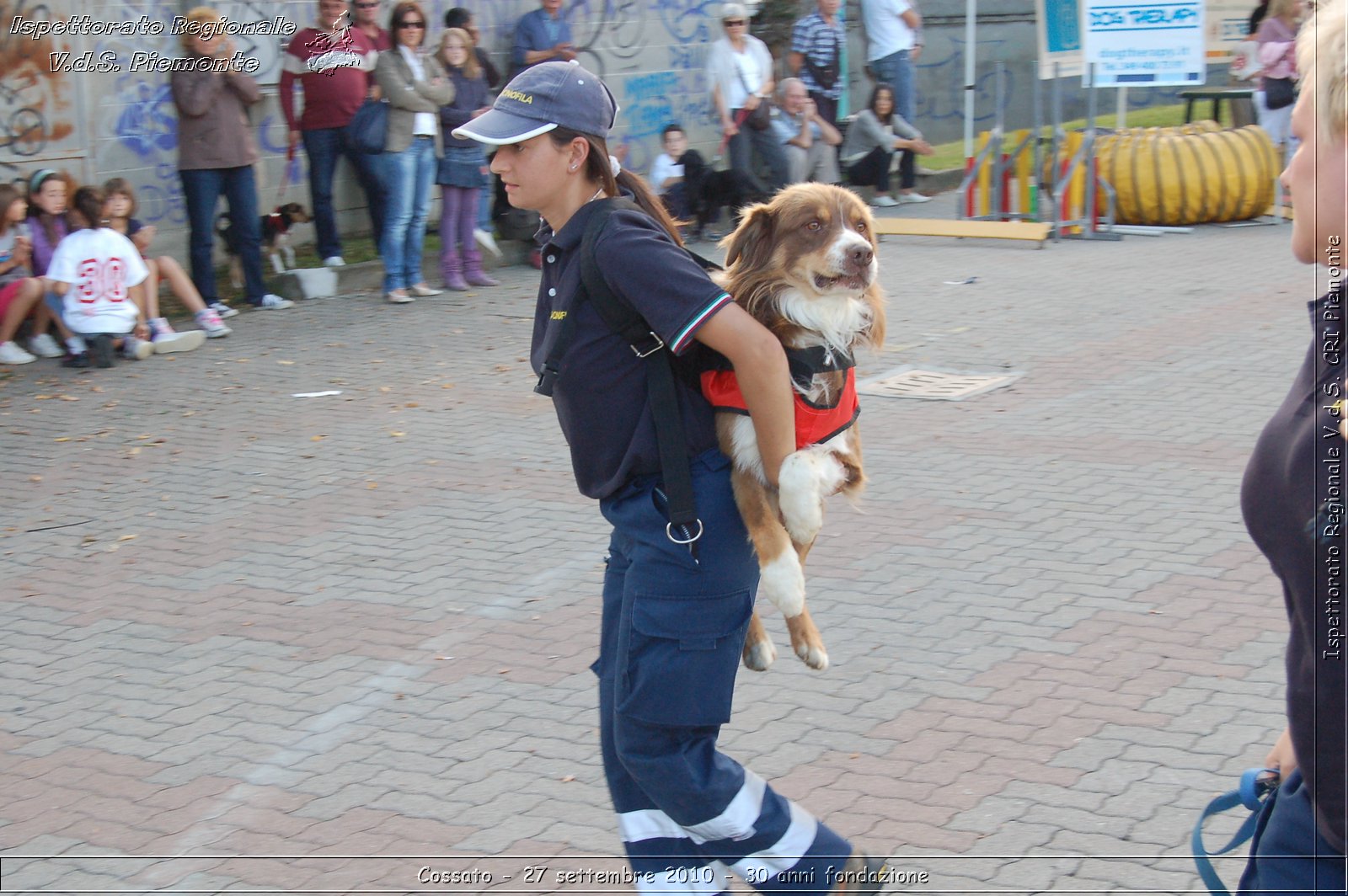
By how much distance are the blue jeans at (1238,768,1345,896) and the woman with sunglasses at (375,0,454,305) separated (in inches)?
422

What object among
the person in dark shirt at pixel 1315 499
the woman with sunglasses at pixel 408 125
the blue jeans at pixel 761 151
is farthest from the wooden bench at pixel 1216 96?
the person in dark shirt at pixel 1315 499

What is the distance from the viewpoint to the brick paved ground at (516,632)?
4.12 meters

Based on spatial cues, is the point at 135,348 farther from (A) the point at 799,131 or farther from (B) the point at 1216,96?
(B) the point at 1216,96

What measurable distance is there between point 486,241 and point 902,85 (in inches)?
282

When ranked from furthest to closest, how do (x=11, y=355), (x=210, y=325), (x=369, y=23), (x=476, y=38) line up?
(x=476, y=38) < (x=369, y=23) < (x=210, y=325) < (x=11, y=355)

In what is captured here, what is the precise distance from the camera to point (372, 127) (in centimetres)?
1222

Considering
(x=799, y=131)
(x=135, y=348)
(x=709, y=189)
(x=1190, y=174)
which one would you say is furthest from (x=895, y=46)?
(x=135, y=348)

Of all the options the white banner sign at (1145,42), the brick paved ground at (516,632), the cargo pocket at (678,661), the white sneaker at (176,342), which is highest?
the white banner sign at (1145,42)

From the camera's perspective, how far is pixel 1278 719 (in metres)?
4.65

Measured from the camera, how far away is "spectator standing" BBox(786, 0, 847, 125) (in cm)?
1744

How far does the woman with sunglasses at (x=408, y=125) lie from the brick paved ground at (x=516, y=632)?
101 inches

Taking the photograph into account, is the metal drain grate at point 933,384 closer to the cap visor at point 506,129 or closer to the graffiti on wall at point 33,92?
the cap visor at point 506,129

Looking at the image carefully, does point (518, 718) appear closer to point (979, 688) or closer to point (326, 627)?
point (326, 627)

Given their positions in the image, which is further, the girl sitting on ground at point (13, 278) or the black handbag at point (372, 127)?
the black handbag at point (372, 127)
